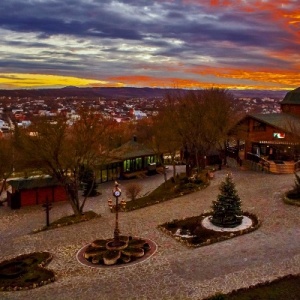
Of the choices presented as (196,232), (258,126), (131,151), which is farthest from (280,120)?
(196,232)

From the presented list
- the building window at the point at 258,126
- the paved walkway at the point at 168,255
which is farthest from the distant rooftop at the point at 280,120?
the paved walkway at the point at 168,255

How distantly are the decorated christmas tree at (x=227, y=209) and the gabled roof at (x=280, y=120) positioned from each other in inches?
686

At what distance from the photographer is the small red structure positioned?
3122cm

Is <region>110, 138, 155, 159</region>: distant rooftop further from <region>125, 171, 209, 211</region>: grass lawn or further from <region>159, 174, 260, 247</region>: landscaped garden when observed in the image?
<region>159, 174, 260, 247</region>: landscaped garden

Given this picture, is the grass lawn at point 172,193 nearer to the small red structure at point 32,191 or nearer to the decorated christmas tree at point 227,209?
the decorated christmas tree at point 227,209

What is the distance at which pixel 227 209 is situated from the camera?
21000 millimetres

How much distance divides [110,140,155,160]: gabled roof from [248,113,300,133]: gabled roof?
12331 mm

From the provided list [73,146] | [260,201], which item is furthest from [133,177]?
[260,201]

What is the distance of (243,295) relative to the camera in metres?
13.6

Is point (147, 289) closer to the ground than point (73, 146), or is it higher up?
closer to the ground

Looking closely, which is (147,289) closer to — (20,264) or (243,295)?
(243,295)


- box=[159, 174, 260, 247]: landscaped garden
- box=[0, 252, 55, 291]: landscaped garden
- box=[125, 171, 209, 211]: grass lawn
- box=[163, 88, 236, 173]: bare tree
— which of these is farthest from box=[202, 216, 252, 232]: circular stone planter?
box=[163, 88, 236, 173]: bare tree

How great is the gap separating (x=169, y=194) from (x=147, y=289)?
14.5 meters

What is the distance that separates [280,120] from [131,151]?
1614cm
